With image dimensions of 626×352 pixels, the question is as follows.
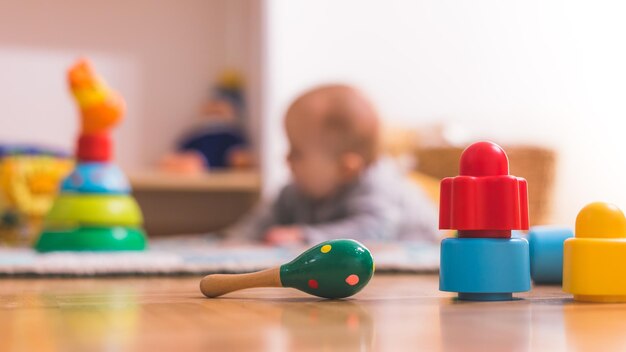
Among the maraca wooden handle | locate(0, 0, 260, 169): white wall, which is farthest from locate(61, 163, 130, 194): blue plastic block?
locate(0, 0, 260, 169): white wall

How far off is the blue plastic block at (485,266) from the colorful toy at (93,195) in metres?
1.01

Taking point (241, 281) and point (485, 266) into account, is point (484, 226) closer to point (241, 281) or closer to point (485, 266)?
point (485, 266)

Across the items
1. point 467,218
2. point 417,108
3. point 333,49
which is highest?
point 333,49

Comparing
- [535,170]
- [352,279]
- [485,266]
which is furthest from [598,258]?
[535,170]

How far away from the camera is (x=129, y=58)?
3.71 meters

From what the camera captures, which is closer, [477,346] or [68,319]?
[477,346]

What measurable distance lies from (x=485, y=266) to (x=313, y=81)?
241 cm

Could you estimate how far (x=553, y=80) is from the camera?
8.55 feet

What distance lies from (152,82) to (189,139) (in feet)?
1.17

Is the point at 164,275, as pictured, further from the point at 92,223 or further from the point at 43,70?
the point at 43,70

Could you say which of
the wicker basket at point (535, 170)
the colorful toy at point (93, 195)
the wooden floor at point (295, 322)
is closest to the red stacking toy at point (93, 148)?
the colorful toy at point (93, 195)

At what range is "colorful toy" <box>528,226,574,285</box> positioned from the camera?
3.49 ft

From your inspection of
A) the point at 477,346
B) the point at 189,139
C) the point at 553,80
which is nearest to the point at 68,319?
the point at 477,346

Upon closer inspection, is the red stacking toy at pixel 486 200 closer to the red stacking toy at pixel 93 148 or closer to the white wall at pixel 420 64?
the red stacking toy at pixel 93 148
